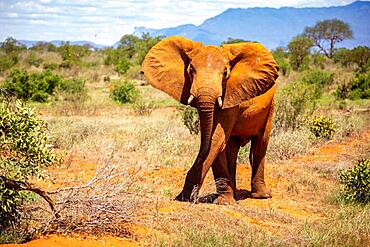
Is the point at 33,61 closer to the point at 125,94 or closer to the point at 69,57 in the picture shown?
the point at 69,57

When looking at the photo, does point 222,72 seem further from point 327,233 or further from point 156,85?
point 327,233

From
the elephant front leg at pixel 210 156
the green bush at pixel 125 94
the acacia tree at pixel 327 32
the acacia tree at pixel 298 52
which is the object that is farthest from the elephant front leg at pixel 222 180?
the acacia tree at pixel 327 32

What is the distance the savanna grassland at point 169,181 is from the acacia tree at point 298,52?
19083 millimetres

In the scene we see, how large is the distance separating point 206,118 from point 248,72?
1.23 metres

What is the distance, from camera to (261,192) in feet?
32.3

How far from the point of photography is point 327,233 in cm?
693

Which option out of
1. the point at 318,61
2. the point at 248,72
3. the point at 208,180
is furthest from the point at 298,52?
the point at 248,72

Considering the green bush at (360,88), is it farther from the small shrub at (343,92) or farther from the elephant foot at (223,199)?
the elephant foot at (223,199)

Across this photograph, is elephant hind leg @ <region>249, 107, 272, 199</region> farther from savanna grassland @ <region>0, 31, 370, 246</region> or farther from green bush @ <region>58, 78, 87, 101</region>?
green bush @ <region>58, 78, 87, 101</region>

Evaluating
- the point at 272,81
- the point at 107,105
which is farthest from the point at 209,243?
the point at 107,105

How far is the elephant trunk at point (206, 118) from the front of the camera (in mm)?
7699

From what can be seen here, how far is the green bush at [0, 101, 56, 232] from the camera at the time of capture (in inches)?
236

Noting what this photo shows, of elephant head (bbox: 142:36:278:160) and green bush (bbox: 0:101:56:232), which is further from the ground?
elephant head (bbox: 142:36:278:160)

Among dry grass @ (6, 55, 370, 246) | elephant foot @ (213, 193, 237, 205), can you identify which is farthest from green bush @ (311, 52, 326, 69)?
elephant foot @ (213, 193, 237, 205)
